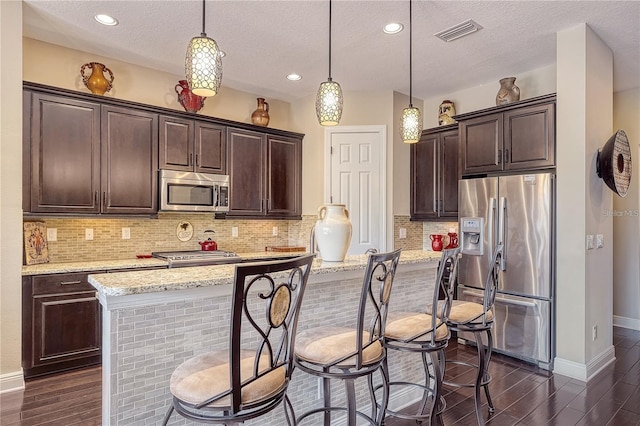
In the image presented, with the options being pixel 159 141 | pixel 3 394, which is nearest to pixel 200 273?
pixel 3 394

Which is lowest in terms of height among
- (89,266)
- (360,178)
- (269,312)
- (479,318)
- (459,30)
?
(479,318)

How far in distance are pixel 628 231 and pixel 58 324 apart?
6.15 m

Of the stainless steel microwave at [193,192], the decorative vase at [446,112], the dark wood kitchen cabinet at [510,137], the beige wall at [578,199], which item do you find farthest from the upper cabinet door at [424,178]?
the stainless steel microwave at [193,192]

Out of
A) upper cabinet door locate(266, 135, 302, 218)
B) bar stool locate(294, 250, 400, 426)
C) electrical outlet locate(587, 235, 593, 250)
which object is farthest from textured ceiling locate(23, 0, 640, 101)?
bar stool locate(294, 250, 400, 426)

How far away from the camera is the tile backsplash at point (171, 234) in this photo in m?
3.75

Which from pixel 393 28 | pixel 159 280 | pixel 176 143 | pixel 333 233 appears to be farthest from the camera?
pixel 176 143

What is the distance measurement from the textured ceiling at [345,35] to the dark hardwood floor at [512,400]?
9.55 ft

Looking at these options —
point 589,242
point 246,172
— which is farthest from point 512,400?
point 246,172

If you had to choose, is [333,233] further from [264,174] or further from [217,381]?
[264,174]

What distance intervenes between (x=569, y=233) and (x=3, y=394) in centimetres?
460

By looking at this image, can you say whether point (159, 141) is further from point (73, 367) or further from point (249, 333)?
point (249, 333)

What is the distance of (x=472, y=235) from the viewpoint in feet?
13.1

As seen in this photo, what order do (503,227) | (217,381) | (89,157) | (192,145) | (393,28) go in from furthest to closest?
(192,145)
(503,227)
(89,157)
(393,28)
(217,381)

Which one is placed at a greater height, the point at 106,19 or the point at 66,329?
the point at 106,19
